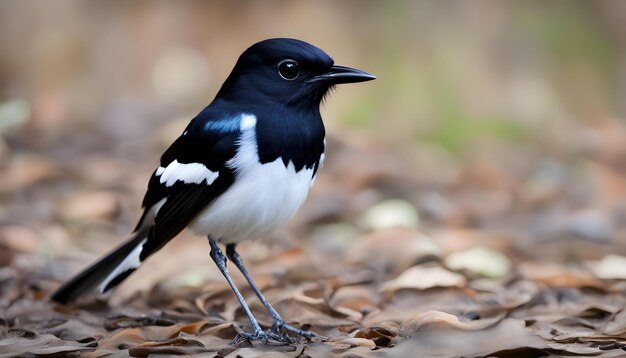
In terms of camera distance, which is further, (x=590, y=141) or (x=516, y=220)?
(x=590, y=141)

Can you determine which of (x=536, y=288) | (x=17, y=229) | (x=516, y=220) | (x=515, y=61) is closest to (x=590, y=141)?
(x=515, y=61)

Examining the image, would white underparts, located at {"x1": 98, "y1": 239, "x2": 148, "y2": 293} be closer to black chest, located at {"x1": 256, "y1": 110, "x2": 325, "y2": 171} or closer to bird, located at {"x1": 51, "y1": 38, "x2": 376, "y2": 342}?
bird, located at {"x1": 51, "y1": 38, "x2": 376, "y2": 342}

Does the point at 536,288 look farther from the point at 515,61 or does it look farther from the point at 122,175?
the point at 515,61

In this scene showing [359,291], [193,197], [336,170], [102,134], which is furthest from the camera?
[102,134]

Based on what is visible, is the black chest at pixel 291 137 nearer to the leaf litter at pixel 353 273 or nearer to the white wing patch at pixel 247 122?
the white wing patch at pixel 247 122

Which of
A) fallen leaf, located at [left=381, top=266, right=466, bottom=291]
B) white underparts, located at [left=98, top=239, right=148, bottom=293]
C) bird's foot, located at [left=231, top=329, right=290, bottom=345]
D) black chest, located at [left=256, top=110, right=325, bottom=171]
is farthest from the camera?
fallen leaf, located at [left=381, top=266, right=466, bottom=291]

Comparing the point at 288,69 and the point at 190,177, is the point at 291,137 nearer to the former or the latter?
the point at 288,69

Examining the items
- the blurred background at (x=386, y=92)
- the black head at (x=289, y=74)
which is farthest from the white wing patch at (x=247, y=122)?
the blurred background at (x=386, y=92)

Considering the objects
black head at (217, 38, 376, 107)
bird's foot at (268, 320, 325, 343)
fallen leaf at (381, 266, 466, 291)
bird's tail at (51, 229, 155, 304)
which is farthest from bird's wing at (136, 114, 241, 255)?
fallen leaf at (381, 266, 466, 291)
